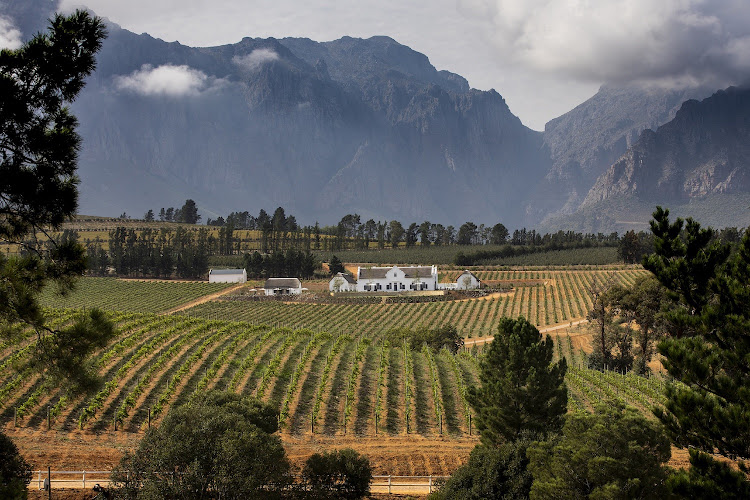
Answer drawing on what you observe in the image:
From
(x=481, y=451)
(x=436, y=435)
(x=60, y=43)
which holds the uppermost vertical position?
(x=60, y=43)

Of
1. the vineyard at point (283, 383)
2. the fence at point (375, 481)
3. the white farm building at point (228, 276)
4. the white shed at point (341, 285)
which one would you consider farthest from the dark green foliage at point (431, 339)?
the white farm building at point (228, 276)

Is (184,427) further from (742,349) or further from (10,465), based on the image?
(742,349)

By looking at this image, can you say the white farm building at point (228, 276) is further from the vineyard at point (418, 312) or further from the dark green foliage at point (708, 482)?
the dark green foliage at point (708, 482)

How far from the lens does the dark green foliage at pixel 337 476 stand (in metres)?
19.8

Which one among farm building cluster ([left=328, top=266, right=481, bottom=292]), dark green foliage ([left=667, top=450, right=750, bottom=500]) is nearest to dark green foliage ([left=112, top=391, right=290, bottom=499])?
dark green foliage ([left=667, top=450, right=750, bottom=500])

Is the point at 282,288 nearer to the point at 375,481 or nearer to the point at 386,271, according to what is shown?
the point at 386,271

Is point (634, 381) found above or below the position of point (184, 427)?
below

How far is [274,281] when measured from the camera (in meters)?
102

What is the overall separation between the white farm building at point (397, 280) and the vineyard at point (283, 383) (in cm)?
5774

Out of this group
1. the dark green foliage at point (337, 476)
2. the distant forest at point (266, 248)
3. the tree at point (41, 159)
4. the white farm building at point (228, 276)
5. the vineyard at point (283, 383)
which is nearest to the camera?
the tree at point (41, 159)

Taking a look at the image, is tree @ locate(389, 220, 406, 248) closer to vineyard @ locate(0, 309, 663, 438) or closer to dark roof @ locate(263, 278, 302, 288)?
dark roof @ locate(263, 278, 302, 288)

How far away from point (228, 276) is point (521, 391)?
98639mm

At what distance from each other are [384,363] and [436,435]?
36.5 feet

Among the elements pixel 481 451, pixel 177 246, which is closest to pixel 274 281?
pixel 177 246
